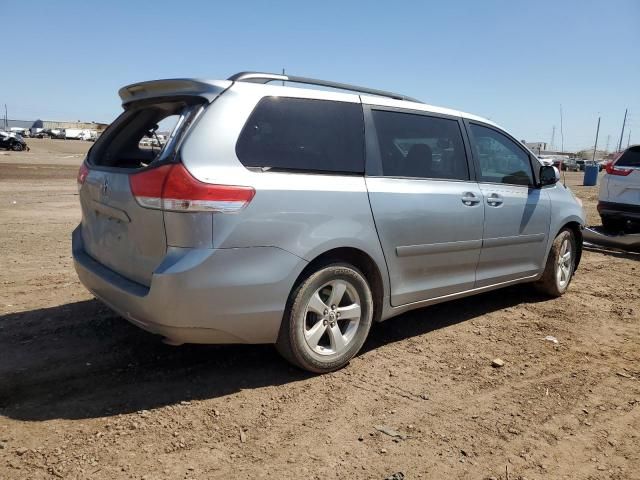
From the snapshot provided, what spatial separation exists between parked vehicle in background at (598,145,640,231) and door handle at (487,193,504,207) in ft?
19.8

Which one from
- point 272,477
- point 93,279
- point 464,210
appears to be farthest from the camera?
point 464,210

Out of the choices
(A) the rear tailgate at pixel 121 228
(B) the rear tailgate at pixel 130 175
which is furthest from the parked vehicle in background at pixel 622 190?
(A) the rear tailgate at pixel 121 228

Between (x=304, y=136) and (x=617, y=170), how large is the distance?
8.27 m

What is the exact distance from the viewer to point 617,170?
955cm

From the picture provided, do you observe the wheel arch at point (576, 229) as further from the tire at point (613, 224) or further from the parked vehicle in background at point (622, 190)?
the tire at point (613, 224)

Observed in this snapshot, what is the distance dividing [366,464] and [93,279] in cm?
213

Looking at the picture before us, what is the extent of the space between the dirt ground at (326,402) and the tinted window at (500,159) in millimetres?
1341

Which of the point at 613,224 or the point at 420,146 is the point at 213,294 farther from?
the point at 613,224

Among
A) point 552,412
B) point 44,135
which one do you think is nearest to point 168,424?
point 552,412

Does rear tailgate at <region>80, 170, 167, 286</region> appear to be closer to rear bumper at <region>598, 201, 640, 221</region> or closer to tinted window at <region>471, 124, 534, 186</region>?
tinted window at <region>471, 124, 534, 186</region>

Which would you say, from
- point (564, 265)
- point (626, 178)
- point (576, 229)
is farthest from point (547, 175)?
point (626, 178)

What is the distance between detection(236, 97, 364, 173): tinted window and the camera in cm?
318

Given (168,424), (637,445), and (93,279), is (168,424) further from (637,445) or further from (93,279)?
(637,445)

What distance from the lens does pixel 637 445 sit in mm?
2924
